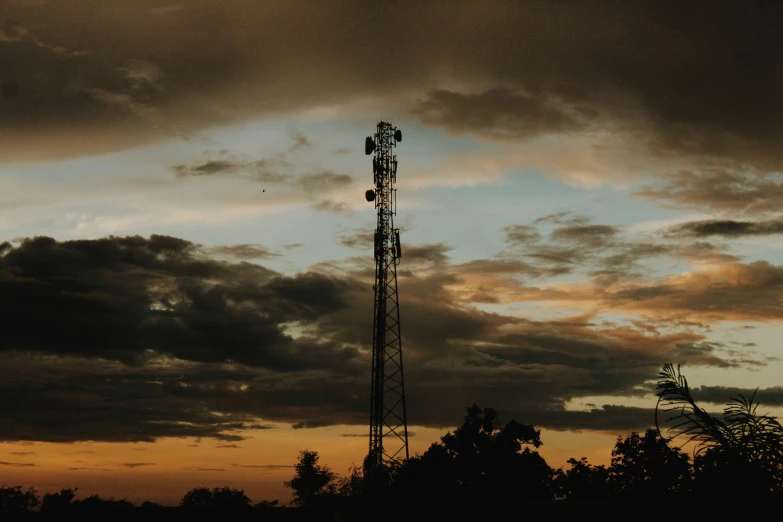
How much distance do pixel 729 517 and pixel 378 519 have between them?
92.4 feet

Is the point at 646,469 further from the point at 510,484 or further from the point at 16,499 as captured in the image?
the point at 16,499

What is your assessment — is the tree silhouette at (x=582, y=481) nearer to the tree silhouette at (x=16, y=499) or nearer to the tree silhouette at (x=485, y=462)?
the tree silhouette at (x=485, y=462)

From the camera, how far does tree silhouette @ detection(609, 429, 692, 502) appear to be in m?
66.4

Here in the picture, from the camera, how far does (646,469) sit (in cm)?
7081

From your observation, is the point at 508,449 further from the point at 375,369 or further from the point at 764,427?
the point at 764,427

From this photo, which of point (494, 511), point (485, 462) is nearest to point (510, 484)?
point (485, 462)

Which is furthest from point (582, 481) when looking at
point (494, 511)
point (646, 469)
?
point (494, 511)

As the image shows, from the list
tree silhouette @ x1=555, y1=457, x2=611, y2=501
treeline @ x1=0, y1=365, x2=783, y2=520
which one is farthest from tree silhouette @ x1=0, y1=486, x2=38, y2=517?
tree silhouette @ x1=555, y1=457, x2=611, y2=501

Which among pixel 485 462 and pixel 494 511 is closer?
pixel 494 511

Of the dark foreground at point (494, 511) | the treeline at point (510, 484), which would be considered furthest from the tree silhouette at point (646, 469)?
the dark foreground at point (494, 511)

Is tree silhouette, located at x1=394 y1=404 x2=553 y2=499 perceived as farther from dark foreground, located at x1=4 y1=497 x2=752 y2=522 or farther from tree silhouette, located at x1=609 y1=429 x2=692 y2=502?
dark foreground, located at x1=4 y1=497 x2=752 y2=522

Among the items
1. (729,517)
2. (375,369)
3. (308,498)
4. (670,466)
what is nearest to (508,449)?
(670,466)

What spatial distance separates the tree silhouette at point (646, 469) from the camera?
66.4 metres

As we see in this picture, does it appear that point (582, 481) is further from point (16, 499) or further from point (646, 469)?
point (16, 499)
